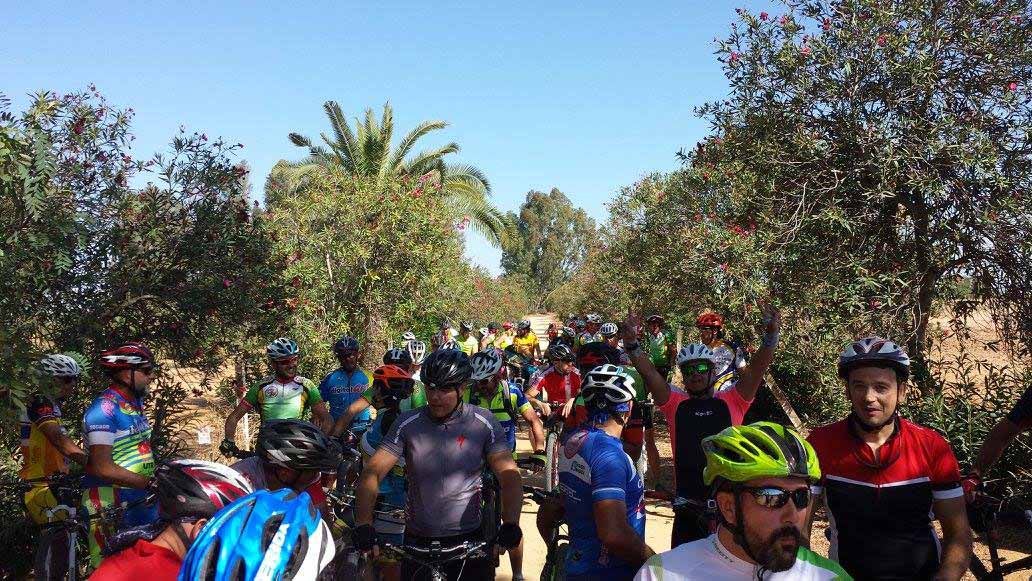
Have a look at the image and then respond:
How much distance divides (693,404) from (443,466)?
207 cm

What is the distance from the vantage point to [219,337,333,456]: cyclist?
7.94 m

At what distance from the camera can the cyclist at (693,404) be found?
17.4ft

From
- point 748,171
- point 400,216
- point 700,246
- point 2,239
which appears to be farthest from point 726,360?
point 400,216

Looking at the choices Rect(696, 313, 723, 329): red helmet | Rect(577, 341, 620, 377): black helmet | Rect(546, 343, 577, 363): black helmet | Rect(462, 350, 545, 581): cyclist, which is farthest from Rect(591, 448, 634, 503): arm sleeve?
Rect(546, 343, 577, 363): black helmet

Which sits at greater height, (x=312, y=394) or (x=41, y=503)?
(x=312, y=394)

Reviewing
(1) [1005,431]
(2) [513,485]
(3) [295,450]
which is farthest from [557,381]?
(3) [295,450]

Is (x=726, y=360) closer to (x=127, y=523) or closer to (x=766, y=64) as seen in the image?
(x=766, y=64)

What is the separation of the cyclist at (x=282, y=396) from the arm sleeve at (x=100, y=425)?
8.83 feet

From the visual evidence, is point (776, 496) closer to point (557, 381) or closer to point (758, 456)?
point (758, 456)

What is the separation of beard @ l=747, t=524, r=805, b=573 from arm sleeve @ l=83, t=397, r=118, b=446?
4499 mm

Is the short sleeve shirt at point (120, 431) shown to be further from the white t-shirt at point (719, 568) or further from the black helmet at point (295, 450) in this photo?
the white t-shirt at point (719, 568)

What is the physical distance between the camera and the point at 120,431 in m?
5.26

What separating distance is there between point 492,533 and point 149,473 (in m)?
2.59

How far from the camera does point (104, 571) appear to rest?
2.37 metres
